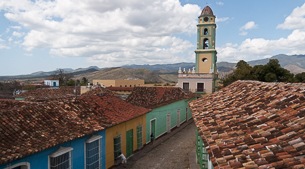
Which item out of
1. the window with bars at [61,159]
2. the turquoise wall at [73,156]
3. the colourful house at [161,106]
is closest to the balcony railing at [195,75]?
the colourful house at [161,106]

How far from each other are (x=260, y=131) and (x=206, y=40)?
28.3 meters

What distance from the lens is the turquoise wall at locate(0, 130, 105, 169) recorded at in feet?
25.1

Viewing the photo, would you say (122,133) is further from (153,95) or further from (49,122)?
(153,95)

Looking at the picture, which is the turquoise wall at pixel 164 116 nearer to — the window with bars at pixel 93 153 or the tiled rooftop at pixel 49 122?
the tiled rooftop at pixel 49 122

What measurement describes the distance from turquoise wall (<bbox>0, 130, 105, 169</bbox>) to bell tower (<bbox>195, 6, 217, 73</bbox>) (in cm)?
2274

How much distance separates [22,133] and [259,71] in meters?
19.7

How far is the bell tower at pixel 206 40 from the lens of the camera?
31219 millimetres

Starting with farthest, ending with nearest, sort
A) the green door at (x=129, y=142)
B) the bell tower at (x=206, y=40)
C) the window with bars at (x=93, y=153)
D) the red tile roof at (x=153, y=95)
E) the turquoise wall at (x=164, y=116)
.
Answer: the bell tower at (x=206, y=40), the red tile roof at (x=153, y=95), the turquoise wall at (x=164, y=116), the green door at (x=129, y=142), the window with bars at (x=93, y=153)

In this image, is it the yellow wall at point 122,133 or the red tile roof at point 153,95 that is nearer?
the yellow wall at point 122,133

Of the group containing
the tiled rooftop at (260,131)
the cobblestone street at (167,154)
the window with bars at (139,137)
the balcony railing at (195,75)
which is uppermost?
the balcony railing at (195,75)

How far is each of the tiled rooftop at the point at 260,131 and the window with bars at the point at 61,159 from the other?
4.21m

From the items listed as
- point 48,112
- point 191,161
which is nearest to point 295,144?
point 48,112

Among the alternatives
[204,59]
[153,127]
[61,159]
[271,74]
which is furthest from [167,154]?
[204,59]

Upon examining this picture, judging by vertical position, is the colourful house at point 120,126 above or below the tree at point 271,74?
below
